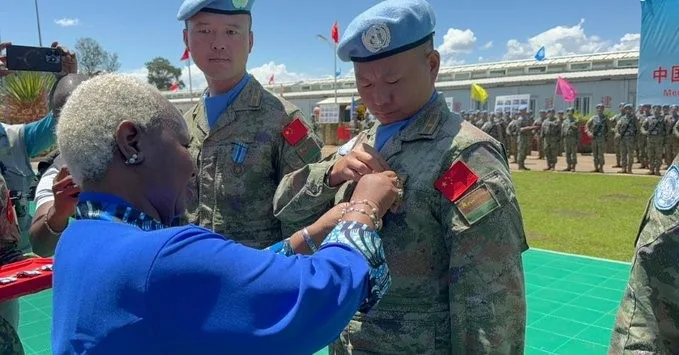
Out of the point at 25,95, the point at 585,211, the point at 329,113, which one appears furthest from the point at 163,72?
the point at 585,211

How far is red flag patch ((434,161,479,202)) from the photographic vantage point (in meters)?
1.55

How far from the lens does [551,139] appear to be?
17.1 meters

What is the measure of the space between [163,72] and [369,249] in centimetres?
8578

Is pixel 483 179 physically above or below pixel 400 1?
below

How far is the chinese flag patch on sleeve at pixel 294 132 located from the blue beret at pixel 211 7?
1.98 ft

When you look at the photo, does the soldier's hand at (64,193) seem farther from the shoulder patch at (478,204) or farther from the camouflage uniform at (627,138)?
the camouflage uniform at (627,138)

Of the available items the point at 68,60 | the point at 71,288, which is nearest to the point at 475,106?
the point at 68,60

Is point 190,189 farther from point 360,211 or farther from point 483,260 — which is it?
point 483,260

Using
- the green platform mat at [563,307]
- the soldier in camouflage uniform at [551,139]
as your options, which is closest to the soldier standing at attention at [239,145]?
the green platform mat at [563,307]

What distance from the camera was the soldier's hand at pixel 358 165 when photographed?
1.60 meters

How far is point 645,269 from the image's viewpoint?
1.39 meters

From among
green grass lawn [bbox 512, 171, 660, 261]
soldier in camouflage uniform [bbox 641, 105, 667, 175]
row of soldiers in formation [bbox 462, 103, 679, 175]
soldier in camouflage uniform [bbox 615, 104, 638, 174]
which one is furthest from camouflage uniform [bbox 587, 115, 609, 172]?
green grass lawn [bbox 512, 171, 660, 261]

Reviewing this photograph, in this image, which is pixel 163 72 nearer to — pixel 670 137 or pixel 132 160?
pixel 670 137

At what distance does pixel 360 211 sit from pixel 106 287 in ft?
2.00
